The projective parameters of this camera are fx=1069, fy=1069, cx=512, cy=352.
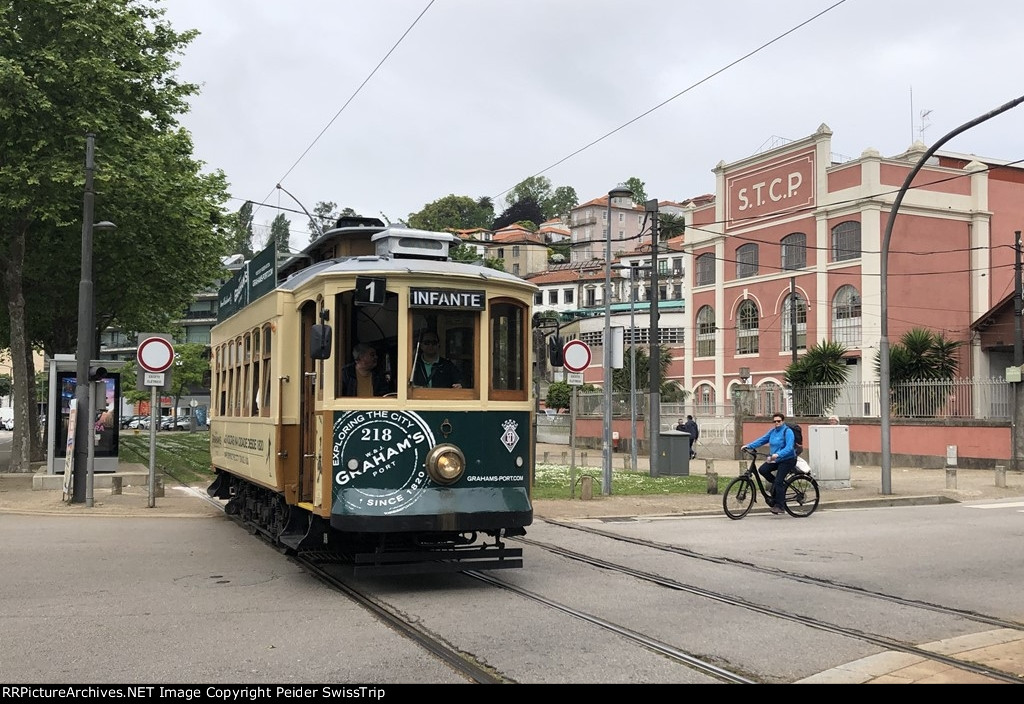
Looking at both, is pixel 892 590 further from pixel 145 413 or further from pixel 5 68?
pixel 145 413

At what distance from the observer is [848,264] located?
47.1 m

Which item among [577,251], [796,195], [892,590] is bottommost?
[892,590]

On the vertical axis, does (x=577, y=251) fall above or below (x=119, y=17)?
above

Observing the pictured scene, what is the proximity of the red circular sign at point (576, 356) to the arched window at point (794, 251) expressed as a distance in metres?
33.8

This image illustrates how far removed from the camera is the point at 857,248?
153ft

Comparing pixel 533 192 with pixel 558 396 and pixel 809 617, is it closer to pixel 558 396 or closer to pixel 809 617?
pixel 558 396

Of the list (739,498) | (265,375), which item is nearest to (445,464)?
(265,375)

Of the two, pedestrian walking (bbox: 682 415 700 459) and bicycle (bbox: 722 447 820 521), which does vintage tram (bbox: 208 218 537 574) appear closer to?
bicycle (bbox: 722 447 820 521)

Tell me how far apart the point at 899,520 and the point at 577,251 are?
110m

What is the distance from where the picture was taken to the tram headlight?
9.36m

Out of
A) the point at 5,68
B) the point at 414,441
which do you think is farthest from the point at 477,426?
the point at 5,68

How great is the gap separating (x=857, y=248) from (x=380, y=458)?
41.0 metres

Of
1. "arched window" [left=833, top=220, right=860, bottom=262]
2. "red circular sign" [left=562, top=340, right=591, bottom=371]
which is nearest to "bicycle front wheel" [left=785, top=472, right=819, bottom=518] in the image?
"red circular sign" [left=562, top=340, right=591, bottom=371]

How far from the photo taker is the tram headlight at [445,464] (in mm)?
9359
